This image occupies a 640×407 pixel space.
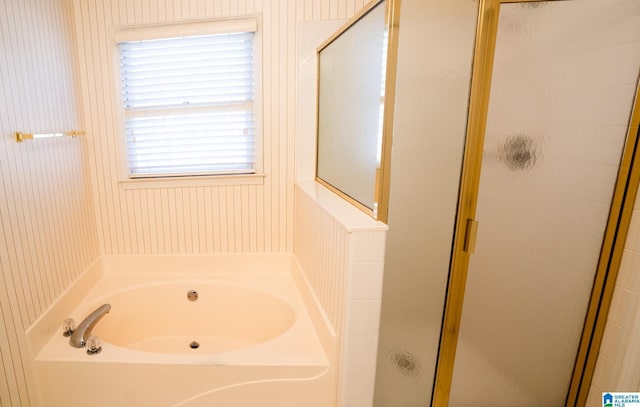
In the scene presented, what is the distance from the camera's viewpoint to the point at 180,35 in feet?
6.28

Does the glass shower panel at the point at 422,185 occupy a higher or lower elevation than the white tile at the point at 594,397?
higher

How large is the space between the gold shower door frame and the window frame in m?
1.24

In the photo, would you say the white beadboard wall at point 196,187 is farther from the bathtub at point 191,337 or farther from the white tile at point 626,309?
the white tile at point 626,309

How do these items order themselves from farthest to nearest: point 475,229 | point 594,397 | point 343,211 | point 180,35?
point 180,35 → point 594,397 → point 343,211 → point 475,229

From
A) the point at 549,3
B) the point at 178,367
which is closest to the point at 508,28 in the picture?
the point at 549,3

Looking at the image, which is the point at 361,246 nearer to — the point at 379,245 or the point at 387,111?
the point at 379,245

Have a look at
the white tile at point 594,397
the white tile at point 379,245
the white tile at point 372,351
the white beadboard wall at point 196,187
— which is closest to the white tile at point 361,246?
the white tile at point 379,245

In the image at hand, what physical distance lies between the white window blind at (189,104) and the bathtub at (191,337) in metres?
0.64

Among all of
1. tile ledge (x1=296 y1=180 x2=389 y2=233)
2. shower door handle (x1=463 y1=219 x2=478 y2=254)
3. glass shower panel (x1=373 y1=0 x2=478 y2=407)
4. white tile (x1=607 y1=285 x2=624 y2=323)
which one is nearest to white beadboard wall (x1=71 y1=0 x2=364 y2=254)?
tile ledge (x1=296 y1=180 x2=389 y2=233)

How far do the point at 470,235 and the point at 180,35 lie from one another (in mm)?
1883

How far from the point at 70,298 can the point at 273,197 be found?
1204 mm

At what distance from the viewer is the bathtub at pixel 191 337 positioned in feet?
4.50

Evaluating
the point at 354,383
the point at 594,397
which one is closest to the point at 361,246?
the point at 354,383

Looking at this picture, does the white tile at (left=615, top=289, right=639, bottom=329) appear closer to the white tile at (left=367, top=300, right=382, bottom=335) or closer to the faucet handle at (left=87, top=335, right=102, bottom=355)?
the white tile at (left=367, top=300, right=382, bottom=335)
